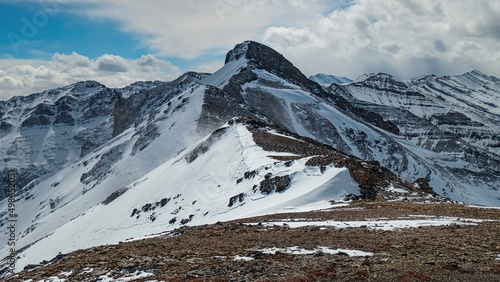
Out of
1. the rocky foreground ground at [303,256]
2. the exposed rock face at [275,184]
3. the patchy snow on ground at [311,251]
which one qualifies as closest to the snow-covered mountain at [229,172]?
the exposed rock face at [275,184]

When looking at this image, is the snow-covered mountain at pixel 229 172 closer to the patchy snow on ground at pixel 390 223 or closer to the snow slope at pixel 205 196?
the snow slope at pixel 205 196

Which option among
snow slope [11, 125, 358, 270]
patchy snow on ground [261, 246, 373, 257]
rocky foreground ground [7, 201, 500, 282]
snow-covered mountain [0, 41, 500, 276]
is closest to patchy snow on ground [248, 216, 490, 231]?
rocky foreground ground [7, 201, 500, 282]

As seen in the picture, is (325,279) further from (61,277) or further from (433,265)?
(61,277)

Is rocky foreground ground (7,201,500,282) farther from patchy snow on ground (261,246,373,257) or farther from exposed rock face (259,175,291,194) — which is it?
exposed rock face (259,175,291,194)

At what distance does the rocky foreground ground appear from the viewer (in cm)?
1241

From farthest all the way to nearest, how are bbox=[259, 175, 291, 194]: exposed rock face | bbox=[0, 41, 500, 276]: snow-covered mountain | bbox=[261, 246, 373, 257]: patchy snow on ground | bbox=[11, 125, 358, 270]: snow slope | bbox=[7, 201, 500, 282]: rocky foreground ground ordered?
bbox=[259, 175, 291, 194]: exposed rock face < bbox=[0, 41, 500, 276]: snow-covered mountain < bbox=[11, 125, 358, 270]: snow slope < bbox=[261, 246, 373, 257]: patchy snow on ground < bbox=[7, 201, 500, 282]: rocky foreground ground

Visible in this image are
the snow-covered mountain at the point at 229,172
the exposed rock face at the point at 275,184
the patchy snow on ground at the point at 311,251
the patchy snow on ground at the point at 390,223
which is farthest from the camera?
the exposed rock face at the point at 275,184

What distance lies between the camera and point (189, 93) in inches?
5423

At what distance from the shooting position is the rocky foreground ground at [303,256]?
1241 cm

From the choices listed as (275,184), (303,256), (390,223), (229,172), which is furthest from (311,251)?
(229,172)

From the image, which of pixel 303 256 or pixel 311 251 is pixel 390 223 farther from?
pixel 303 256

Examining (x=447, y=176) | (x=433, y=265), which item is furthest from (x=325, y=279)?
(x=447, y=176)

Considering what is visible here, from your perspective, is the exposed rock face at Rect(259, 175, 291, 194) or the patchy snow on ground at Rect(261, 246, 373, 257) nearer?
the patchy snow on ground at Rect(261, 246, 373, 257)

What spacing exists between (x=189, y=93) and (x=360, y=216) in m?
117
